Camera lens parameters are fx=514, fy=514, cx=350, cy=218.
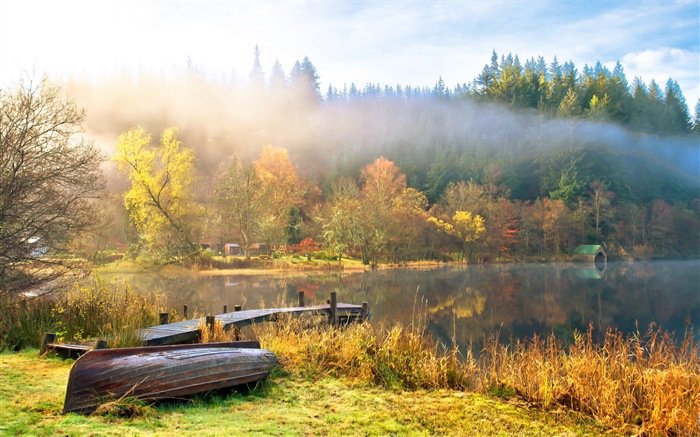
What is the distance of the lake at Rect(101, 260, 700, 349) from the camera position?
58.3ft

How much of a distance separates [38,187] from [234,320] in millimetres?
5510

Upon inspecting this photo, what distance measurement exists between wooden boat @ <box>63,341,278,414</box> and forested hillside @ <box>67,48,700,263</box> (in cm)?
3340

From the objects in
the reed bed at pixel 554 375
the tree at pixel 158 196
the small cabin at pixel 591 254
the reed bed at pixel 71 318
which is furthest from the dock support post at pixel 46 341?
the small cabin at pixel 591 254

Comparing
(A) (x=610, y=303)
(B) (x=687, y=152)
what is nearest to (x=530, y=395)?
(A) (x=610, y=303)

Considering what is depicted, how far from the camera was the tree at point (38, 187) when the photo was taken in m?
11.4

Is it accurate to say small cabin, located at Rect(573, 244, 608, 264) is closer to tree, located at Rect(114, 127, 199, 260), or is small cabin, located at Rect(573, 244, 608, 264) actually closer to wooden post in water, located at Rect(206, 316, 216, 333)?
tree, located at Rect(114, 127, 199, 260)

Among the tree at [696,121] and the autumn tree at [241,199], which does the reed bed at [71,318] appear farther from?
the tree at [696,121]

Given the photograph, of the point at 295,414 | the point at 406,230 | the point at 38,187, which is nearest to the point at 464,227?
the point at 406,230

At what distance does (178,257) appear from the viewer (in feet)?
130

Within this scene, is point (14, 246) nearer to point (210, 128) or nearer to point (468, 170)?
point (468, 170)

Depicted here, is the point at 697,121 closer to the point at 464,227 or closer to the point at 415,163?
the point at 415,163

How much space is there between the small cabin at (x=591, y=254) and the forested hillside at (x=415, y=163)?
1.75 meters

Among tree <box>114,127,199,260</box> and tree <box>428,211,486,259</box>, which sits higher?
tree <box>114,127,199,260</box>

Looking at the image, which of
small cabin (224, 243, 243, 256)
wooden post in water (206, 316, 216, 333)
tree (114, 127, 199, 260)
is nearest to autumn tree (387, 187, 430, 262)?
small cabin (224, 243, 243, 256)
